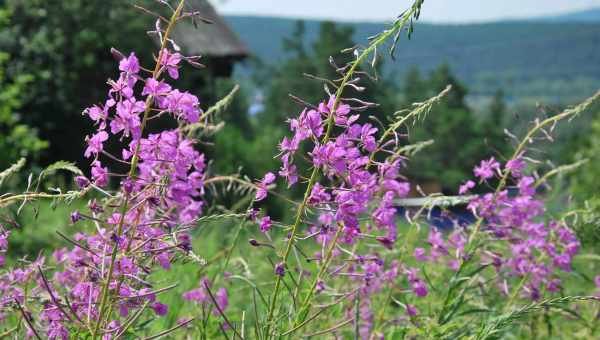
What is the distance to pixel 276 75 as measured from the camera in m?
68.2

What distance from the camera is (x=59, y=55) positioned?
13.5m

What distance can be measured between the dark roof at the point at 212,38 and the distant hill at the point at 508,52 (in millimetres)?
106201

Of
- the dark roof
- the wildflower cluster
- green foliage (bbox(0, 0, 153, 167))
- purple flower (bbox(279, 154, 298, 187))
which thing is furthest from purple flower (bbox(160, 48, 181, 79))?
the dark roof

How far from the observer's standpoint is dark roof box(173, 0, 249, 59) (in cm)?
1775

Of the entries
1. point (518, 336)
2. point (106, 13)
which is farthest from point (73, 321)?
point (106, 13)

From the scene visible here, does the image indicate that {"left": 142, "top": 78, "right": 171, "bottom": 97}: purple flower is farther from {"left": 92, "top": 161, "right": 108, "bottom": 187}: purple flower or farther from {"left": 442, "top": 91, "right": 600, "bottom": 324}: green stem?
{"left": 442, "top": 91, "right": 600, "bottom": 324}: green stem

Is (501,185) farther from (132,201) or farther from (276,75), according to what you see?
(276,75)

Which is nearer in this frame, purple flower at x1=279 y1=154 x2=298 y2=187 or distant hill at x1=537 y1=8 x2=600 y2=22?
purple flower at x1=279 y1=154 x2=298 y2=187

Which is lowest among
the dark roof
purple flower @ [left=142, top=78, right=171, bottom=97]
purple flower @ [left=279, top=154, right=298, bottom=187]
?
the dark roof

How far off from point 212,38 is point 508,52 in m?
137

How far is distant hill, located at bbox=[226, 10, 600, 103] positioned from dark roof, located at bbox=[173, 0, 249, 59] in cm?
10620

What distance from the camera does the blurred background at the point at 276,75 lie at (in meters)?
12.0

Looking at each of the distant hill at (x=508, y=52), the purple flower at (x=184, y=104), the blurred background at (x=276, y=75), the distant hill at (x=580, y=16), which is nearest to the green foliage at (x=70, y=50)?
the blurred background at (x=276, y=75)

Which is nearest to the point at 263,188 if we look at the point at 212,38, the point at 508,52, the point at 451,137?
the point at 212,38
